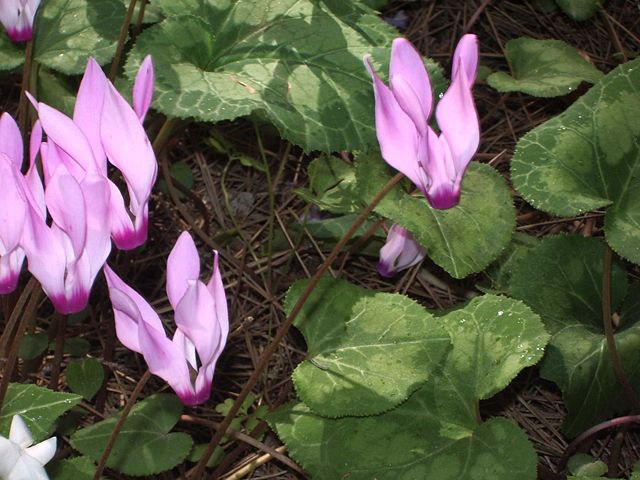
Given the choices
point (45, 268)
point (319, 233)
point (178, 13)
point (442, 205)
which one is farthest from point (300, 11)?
point (45, 268)

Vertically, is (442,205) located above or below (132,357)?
above

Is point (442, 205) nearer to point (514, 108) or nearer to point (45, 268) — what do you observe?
point (45, 268)

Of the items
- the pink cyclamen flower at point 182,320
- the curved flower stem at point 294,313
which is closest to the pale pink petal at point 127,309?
the pink cyclamen flower at point 182,320

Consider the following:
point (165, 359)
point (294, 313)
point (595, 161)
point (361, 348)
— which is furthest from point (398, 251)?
point (165, 359)

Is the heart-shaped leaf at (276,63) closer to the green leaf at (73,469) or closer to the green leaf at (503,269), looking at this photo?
the green leaf at (503,269)

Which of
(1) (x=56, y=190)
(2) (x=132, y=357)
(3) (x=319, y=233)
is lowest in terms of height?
(2) (x=132, y=357)

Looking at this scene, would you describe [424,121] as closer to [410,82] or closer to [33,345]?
[410,82]
